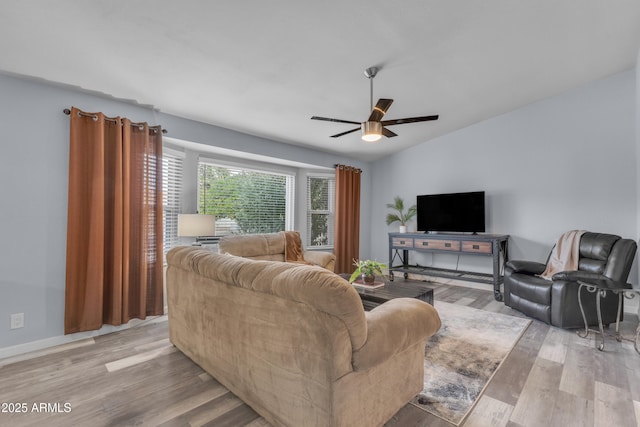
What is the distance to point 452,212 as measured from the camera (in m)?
4.85

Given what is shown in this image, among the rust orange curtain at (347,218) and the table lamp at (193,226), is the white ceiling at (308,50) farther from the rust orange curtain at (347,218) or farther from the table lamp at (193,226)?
the rust orange curtain at (347,218)

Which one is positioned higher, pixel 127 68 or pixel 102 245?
pixel 127 68

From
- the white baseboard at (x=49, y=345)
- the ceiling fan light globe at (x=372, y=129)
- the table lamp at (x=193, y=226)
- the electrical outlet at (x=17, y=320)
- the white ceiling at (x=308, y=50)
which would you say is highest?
the white ceiling at (x=308, y=50)

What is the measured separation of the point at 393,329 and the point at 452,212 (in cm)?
384

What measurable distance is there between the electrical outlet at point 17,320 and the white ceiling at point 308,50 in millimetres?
2038

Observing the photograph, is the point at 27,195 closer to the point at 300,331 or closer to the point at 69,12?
the point at 69,12

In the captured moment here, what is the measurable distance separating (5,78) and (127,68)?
100 centimetres

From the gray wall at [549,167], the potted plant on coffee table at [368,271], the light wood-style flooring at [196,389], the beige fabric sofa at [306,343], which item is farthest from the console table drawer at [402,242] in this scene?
the beige fabric sofa at [306,343]

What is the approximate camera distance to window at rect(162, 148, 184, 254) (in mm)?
3797

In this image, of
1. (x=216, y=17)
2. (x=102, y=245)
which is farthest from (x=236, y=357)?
(x=216, y=17)

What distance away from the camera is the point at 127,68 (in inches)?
99.0

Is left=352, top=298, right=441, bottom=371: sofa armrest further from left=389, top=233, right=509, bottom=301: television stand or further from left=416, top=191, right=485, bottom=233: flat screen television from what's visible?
left=416, top=191, right=485, bottom=233: flat screen television

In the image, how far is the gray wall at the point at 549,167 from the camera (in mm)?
3719

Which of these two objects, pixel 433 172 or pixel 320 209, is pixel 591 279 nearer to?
pixel 433 172
